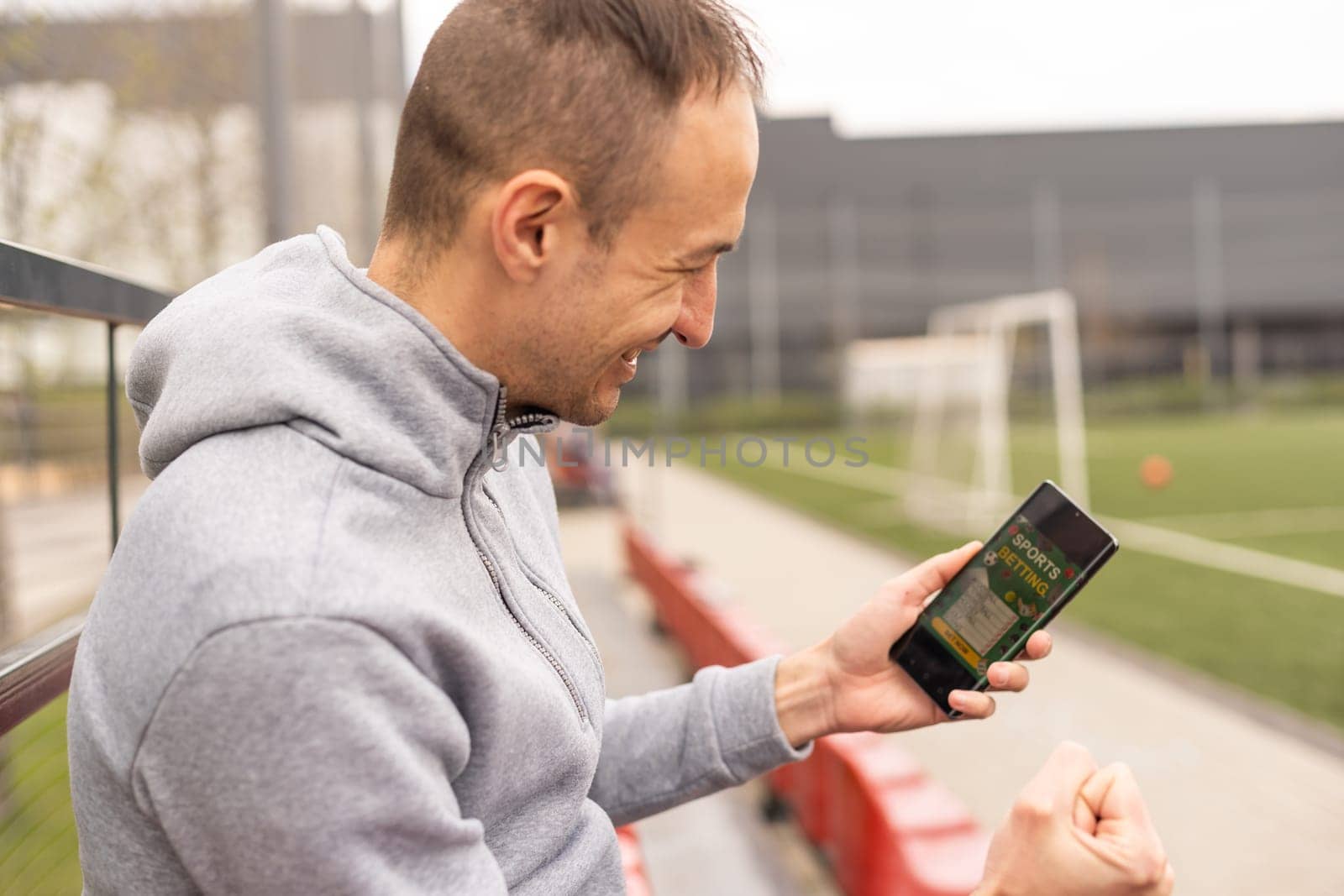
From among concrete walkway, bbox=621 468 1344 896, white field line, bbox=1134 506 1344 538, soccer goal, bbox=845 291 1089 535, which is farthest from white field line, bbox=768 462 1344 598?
concrete walkway, bbox=621 468 1344 896

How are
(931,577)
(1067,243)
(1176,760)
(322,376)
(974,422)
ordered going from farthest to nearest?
1. (1067,243)
2. (974,422)
3. (1176,760)
4. (931,577)
5. (322,376)

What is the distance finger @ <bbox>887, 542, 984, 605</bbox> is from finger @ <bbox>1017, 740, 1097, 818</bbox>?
42 cm

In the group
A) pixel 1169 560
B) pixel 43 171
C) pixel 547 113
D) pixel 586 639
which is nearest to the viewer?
pixel 547 113

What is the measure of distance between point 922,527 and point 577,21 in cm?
1071

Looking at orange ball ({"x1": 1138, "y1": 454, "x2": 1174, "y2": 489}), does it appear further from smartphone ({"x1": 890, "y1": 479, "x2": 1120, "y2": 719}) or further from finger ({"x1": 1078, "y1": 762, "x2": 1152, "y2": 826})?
finger ({"x1": 1078, "y1": 762, "x2": 1152, "y2": 826})

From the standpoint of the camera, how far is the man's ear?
109cm

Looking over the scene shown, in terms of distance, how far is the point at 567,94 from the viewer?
1089 millimetres

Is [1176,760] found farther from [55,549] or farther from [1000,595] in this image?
[55,549]

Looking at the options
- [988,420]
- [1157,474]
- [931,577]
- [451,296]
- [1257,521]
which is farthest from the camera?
[1157,474]

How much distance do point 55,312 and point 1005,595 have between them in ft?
4.55

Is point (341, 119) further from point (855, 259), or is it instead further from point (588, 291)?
point (855, 259)

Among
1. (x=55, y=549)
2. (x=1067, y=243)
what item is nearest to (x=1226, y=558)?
(x=55, y=549)

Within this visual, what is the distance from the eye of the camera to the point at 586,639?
1.36 m

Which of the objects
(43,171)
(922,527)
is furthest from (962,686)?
(922,527)
